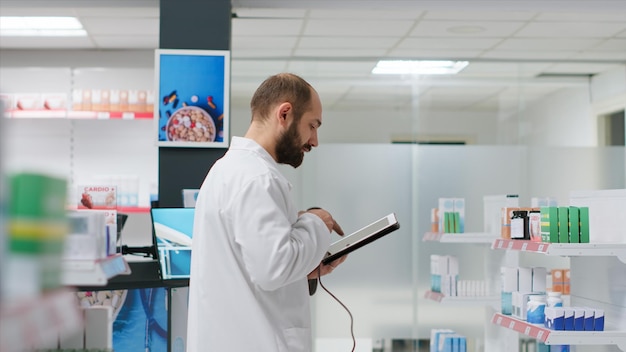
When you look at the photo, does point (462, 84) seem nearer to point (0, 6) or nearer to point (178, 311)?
point (0, 6)

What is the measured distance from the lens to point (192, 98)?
15.2 ft

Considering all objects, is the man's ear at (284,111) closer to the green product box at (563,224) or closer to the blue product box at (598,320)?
the green product box at (563,224)

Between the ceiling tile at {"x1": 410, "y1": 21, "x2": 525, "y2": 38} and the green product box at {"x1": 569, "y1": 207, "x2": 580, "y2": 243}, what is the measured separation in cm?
269

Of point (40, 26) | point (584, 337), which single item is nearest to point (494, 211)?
point (584, 337)

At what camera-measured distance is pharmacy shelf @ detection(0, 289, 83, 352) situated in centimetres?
89

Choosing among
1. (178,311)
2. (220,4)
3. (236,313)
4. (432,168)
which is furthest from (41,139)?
(236,313)

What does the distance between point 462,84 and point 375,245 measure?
5.17 ft

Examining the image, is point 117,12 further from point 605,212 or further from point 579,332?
point 579,332

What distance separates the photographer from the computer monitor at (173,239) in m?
3.13

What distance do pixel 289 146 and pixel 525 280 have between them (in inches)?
96.6

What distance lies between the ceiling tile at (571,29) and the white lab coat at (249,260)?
14.3 feet

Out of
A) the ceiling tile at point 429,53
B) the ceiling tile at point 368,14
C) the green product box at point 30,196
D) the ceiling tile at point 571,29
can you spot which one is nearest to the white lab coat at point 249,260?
the green product box at point 30,196

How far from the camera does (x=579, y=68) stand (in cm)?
698

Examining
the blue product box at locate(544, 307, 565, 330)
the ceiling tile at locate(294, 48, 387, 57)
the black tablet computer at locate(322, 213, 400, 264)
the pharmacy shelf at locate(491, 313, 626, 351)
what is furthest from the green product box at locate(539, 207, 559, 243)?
the ceiling tile at locate(294, 48, 387, 57)
